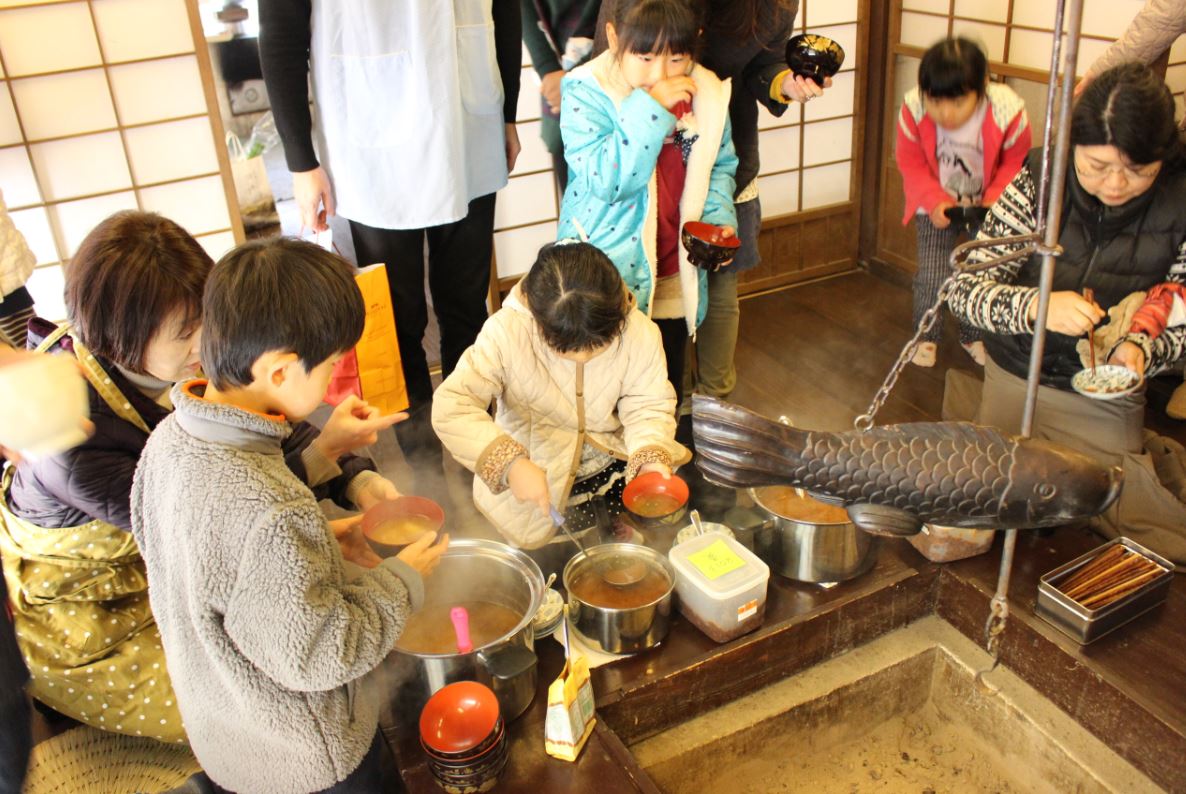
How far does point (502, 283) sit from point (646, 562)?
8.49ft

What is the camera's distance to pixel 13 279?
283cm

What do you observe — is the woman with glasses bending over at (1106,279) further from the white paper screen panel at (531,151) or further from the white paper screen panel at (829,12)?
the white paper screen panel at (829,12)

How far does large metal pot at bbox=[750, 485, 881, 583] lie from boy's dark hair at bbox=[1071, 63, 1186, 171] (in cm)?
114

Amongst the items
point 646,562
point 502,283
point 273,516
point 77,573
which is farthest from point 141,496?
point 502,283

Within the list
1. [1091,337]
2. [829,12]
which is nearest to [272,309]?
[1091,337]

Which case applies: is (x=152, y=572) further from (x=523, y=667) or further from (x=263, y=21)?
(x=263, y=21)

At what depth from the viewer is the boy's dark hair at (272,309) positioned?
148 cm

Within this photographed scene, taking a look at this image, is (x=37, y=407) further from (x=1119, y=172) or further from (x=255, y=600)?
(x=1119, y=172)

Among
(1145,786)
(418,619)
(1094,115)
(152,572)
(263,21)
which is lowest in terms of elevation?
(1145,786)

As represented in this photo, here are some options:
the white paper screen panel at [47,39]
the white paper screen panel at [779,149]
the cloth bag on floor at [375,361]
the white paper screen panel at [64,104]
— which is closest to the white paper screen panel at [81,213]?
the white paper screen panel at [64,104]

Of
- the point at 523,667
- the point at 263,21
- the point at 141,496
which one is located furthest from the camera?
the point at 263,21

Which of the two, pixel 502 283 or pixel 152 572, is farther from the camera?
pixel 502 283

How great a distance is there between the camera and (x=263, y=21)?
2.88 m

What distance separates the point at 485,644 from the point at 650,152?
1555 millimetres
